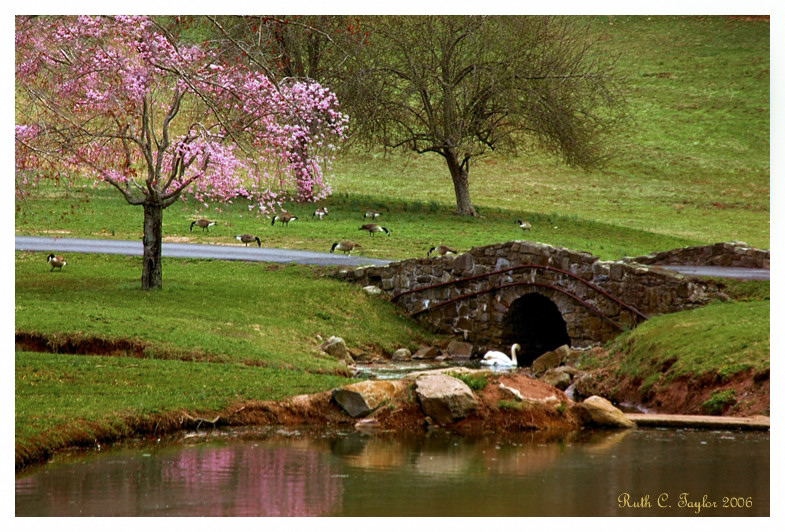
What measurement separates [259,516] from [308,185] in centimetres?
1320

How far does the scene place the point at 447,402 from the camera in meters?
15.5

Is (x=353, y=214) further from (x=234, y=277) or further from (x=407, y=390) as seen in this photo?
(x=407, y=390)

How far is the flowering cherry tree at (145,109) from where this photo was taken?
1889 centimetres

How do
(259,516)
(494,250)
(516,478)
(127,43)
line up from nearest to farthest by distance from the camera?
(259,516)
(516,478)
(127,43)
(494,250)

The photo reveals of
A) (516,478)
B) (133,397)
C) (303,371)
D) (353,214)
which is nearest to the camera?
(516,478)

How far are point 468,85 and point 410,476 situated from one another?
3007 cm

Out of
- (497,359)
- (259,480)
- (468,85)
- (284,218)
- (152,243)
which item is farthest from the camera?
(468,85)

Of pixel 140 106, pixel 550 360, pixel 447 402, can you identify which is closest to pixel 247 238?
pixel 140 106

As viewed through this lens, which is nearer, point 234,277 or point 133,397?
point 133,397

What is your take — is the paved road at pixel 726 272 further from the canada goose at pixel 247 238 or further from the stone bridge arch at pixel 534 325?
the canada goose at pixel 247 238

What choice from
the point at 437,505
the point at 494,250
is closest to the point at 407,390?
the point at 437,505

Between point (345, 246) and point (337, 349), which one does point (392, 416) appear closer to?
point (337, 349)

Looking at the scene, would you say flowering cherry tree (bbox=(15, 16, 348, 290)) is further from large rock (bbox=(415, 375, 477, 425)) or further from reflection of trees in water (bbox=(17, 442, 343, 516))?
reflection of trees in water (bbox=(17, 442, 343, 516))

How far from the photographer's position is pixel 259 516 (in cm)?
1042
